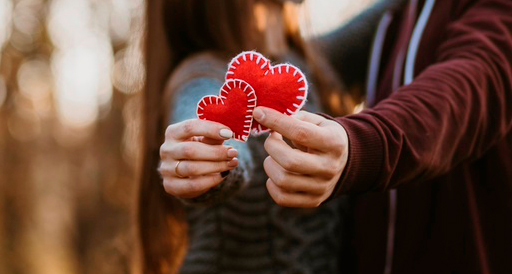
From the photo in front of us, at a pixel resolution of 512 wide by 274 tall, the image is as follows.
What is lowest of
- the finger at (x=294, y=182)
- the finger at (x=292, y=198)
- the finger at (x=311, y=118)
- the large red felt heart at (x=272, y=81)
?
the finger at (x=292, y=198)

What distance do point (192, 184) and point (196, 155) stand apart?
2.0 inches

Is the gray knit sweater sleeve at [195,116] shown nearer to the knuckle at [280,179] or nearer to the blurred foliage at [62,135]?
the knuckle at [280,179]

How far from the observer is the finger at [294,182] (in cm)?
68

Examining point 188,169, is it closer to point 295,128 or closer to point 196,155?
point 196,155

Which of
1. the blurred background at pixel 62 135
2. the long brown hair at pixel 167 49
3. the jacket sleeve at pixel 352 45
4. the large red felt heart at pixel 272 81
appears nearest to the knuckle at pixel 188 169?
the large red felt heart at pixel 272 81

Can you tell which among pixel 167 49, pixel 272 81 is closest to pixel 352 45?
pixel 167 49

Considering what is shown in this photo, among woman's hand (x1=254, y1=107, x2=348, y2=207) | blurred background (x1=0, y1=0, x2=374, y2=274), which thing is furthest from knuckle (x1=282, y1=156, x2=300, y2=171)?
blurred background (x1=0, y1=0, x2=374, y2=274)

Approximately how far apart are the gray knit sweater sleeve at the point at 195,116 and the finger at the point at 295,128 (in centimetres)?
17

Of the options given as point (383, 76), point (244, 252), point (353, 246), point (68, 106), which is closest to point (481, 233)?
point (353, 246)

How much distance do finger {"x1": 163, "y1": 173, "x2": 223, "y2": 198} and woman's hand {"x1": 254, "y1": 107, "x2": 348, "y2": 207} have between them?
0.09 metres

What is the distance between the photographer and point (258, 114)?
0.69 m

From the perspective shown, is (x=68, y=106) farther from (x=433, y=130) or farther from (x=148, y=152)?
(x=433, y=130)

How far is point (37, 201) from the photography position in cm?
1050

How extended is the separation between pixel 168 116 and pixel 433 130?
0.61 metres
